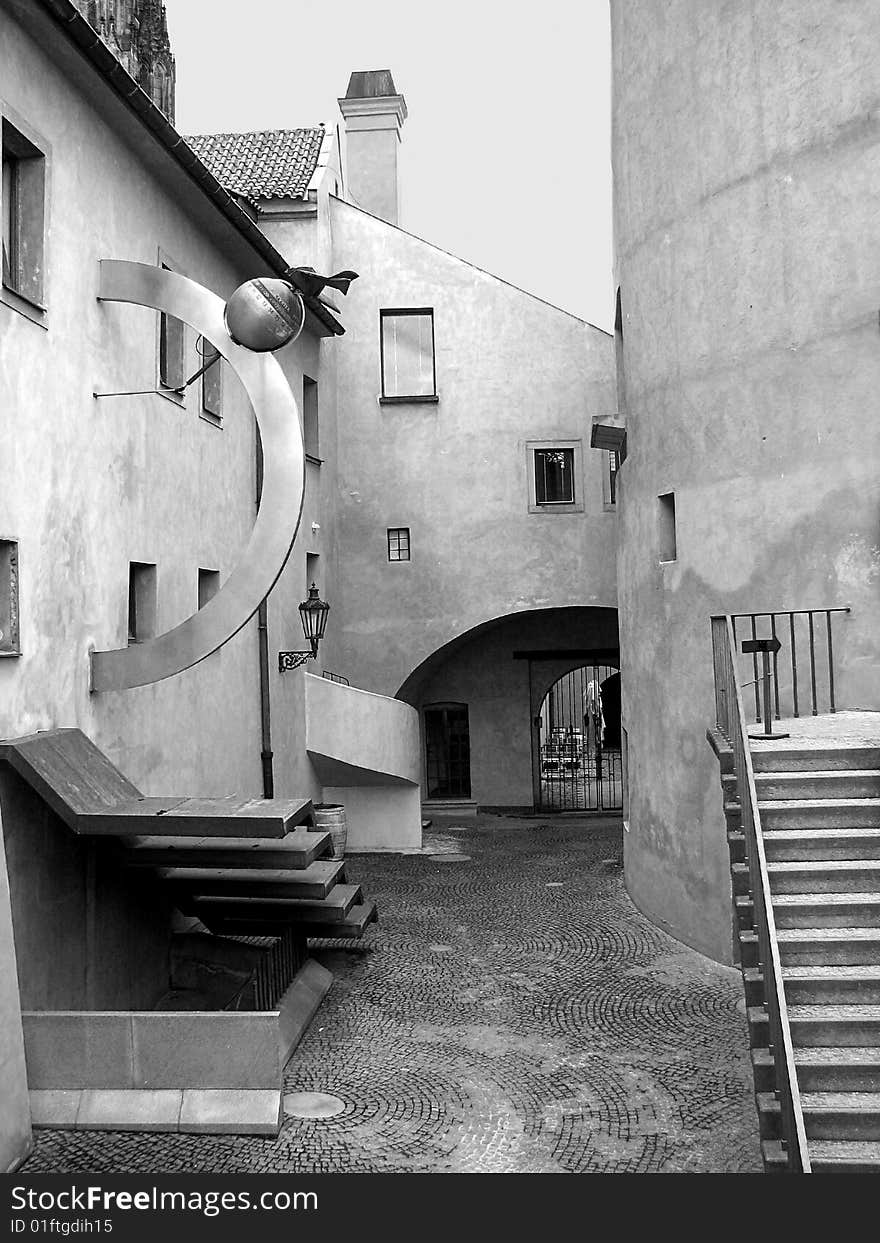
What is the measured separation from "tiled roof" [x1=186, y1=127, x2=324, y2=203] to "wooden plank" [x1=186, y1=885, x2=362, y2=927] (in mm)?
13149

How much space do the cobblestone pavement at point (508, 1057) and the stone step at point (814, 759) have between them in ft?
8.08

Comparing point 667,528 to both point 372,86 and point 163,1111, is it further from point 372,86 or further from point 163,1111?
point 372,86

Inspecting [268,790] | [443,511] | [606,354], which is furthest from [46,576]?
[606,354]

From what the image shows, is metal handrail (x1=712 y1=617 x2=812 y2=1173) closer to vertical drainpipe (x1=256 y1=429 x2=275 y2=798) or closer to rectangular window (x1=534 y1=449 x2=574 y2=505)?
vertical drainpipe (x1=256 y1=429 x2=275 y2=798)

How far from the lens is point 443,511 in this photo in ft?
68.8

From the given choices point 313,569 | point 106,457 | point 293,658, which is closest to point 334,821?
point 293,658

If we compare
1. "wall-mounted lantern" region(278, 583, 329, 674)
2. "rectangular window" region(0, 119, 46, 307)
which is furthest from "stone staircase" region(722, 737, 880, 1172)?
"wall-mounted lantern" region(278, 583, 329, 674)

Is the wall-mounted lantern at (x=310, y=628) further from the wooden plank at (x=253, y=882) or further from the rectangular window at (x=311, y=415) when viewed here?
the wooden plank at (x=253, y=882)

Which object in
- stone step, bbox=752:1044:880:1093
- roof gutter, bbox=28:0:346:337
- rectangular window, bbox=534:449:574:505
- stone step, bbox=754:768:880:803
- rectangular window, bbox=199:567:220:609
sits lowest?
stone step, bbox=752:1044:880:1093

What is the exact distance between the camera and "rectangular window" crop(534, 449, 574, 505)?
20.9 m

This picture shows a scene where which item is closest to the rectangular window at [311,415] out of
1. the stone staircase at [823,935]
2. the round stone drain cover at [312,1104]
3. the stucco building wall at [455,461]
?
the stucco building wall at [455,461]

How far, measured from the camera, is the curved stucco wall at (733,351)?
36.4ft

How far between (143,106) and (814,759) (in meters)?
8.33

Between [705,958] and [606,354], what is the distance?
38.7 feet
